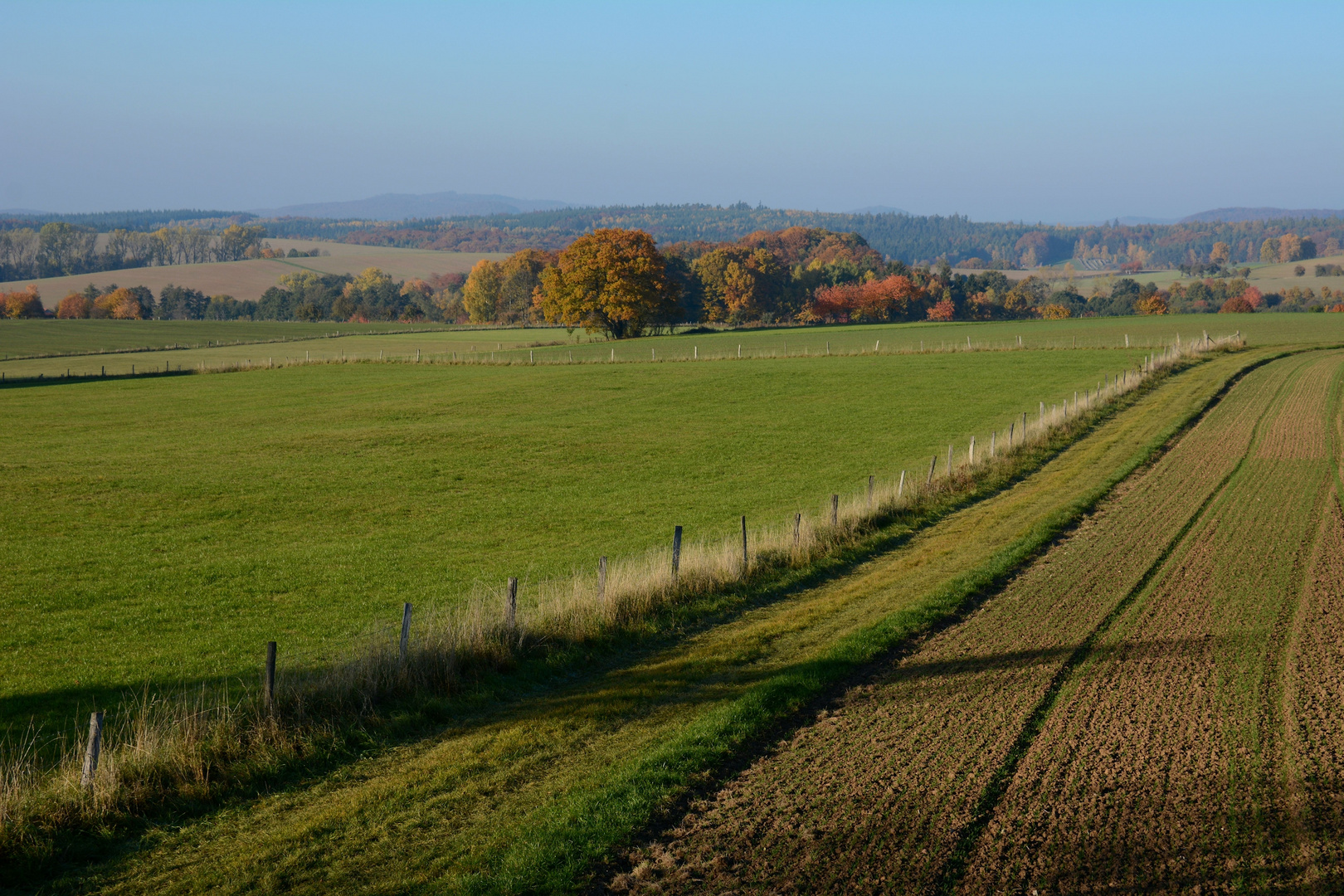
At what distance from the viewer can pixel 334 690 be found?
10.0 meters

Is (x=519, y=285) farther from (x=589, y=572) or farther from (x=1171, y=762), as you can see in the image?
(x=1171, y=762)

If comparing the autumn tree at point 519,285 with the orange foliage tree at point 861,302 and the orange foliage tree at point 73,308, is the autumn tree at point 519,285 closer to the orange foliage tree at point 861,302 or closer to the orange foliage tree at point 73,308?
the orange foliage tree at point 861,302

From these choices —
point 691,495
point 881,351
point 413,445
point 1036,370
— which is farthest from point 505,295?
point 691,495

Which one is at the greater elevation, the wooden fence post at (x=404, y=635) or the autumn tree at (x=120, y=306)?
the autumn tree at (x=120, y=306)


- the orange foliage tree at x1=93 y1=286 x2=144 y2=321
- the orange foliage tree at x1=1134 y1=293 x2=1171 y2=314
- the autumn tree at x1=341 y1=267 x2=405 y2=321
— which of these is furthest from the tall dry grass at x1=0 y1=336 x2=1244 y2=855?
the orange foliage tree at x1=93 y1=286 x2=144 y2=321

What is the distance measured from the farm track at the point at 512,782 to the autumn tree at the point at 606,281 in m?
77.0

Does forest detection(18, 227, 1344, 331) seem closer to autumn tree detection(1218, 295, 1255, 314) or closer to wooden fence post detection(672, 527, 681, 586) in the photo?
autumn tree detection(1218, 295, 1255, 314)

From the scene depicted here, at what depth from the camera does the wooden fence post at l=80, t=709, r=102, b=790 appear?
308 inches

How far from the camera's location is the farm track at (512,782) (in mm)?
6930

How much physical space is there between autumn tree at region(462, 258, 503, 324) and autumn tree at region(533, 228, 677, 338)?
140 feet

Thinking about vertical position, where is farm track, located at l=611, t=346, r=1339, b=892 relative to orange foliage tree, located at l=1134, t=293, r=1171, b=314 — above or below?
below

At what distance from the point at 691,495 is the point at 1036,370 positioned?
113 feet

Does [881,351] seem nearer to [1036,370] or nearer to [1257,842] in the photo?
[1036,370]

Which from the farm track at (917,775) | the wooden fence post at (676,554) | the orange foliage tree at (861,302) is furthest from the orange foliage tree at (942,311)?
the wooden fence post at (676,554)
